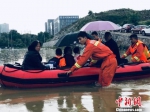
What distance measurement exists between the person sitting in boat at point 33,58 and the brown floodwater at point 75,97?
567mm

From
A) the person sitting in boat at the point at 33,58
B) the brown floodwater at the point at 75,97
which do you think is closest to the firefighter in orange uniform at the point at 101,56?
the brown floodwater at the point at 75,97

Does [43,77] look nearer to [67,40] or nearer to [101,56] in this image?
[101,56]

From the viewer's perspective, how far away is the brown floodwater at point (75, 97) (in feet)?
16.1

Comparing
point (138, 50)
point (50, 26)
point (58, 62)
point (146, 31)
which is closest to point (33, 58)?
point (58, 62)

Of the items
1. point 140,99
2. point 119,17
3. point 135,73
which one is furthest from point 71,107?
point 119,17

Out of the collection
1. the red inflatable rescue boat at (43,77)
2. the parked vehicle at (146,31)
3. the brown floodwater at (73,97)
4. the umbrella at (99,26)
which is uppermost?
the parked vehicle at (146,31)

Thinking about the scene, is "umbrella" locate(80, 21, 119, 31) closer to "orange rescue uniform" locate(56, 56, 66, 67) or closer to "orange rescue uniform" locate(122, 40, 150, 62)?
"orange rescue uniform" locate(122, 40, 150, 62)

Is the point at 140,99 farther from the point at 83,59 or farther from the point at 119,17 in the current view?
the point at 119,17

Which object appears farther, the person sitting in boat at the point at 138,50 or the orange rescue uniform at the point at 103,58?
the person sitting in boat at the point at 138,50

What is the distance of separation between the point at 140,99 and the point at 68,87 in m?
2.22

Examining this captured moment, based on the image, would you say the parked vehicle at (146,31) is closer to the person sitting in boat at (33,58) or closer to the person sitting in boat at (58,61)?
the person sitting in boat at (58,61)

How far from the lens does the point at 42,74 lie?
269 inches

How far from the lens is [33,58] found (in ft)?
22.7

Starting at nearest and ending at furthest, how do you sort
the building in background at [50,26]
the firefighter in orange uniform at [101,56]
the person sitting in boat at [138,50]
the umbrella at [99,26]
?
the firefighter in orange uniform at [101,56]
the person sitting in boat at [138,50]
the umbrella at [99,26]
the building in background at [50,26]
